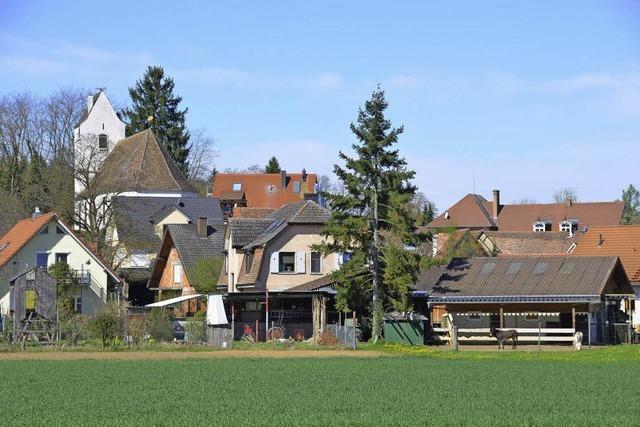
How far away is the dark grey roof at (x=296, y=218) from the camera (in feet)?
195

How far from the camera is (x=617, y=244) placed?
206 feet

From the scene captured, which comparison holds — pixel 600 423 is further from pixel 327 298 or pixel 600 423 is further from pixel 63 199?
pixel 63 199

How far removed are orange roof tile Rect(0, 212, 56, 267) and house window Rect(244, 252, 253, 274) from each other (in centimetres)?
1219

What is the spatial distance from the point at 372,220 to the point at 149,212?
41800mm

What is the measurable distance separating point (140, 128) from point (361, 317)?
220 feet

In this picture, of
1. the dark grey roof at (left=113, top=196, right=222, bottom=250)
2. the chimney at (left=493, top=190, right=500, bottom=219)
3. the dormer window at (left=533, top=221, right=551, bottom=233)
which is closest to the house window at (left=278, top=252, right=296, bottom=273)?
the dark grey roof at (left=113, top=196, right=222, bottom=250)

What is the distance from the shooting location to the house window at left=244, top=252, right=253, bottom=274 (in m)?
A: 60.8

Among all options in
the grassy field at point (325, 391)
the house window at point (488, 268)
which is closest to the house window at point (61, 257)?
the house window at point (488, 268)

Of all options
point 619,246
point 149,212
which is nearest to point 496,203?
point 149,212

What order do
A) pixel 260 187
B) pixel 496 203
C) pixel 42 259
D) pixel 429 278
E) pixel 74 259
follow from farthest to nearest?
1. pixel 496 203
2. pixel 260 187
3. pixel 74 259
4. pixel 42 259
5. pixel 429 278

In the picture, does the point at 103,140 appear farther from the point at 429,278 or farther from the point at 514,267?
the point at 514,267

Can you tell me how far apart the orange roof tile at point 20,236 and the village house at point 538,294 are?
23272 millimetres

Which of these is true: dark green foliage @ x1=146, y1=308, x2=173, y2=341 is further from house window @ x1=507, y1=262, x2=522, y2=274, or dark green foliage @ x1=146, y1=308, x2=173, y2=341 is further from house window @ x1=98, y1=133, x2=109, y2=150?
house window @ x1=98, y1=133, x2=109, y2=150

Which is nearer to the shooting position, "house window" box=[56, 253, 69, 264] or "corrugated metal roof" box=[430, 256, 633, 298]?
"corrugated metal roof" box=[430, 256, 633, 298]
